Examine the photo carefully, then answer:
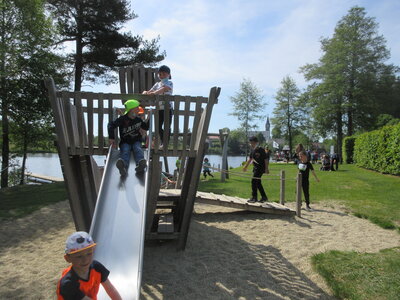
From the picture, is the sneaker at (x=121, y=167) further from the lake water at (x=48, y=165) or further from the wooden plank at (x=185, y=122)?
the lake water at (x=48, y=165)

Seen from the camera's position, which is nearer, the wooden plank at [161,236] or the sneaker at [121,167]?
the sneaker at [121,167]

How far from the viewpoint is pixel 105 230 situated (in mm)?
3490

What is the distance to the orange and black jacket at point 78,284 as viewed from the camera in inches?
85.0

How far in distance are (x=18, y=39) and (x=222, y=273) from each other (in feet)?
52.3

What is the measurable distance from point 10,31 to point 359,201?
17679 millimetres

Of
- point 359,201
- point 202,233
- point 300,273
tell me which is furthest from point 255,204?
point 359,201

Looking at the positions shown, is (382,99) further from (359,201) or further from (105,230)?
(105,230)

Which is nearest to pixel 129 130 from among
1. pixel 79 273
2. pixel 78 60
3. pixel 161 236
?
pixel 161 236

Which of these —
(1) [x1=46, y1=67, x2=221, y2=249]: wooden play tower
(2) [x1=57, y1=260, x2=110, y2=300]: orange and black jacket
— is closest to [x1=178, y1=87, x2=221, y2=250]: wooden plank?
(1) [x1=46, y1=67, x2=221, y2=249]: wooden play tower

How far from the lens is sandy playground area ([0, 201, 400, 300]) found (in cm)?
445

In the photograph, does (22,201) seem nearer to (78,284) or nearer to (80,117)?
(80,117)

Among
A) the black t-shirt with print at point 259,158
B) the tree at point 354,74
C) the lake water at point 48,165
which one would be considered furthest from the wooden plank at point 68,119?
the tree at point 354,74

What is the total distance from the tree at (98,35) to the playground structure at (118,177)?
13126mm

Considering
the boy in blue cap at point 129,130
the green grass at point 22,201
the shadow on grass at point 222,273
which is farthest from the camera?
the green grass at point 22,201
